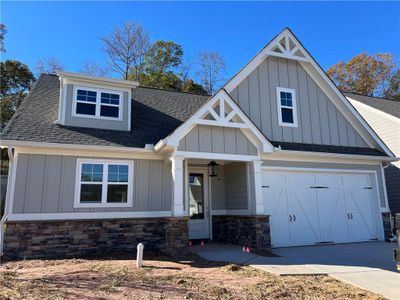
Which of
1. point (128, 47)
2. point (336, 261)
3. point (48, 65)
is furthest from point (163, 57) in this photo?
point (336, 261)

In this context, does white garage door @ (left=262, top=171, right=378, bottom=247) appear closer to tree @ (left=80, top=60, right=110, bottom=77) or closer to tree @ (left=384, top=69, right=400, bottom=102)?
tree @ (left=80, top=60, right=110, bottom=77)

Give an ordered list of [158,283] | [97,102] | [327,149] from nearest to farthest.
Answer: [158,283] → [97,102] → [327,149]

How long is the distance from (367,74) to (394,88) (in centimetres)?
265

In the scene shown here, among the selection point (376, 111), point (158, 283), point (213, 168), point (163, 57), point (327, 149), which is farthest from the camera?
point (163, 57)

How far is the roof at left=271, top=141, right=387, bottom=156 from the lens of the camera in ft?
36.5

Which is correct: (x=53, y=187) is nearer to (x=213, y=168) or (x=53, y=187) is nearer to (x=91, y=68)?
(x=213, y=168)

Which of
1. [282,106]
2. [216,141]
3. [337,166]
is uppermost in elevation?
[282,106]

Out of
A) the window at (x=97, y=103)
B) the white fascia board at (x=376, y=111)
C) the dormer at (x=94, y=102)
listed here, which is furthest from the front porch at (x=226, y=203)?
the white fascia board at (x=376, y=111)

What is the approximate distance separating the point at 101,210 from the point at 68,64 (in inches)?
806

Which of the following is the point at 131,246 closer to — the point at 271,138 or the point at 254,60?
the point at 271,138

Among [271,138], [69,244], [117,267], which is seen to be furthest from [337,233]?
[69,244]

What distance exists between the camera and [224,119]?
9.35m

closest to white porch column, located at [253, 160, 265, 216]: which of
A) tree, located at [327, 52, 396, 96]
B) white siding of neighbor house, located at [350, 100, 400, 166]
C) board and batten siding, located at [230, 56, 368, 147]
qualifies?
board and batten siding, located at [230, 56, 368, 147]

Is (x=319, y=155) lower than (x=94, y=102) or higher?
lower
